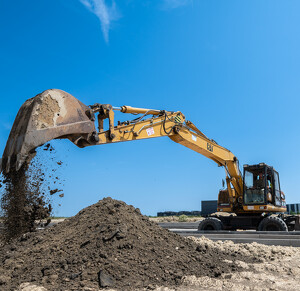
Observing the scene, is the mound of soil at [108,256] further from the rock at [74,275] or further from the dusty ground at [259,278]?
the dusty ground at [259,278]

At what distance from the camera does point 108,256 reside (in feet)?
17.1

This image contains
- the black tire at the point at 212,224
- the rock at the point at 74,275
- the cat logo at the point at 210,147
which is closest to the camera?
Result: the rock at the point at 74,275

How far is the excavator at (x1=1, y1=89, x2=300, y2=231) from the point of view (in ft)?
20.1

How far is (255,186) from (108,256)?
9.16 metres

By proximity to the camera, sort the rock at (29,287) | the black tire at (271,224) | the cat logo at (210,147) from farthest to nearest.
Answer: the cat logo at (210,147) < the black tire at (271,224) < the rock at (29,287)

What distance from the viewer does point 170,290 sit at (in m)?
4.68

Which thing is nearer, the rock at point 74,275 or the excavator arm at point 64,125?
the rock at point 74,275

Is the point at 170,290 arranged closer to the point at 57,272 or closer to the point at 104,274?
the point at 104,274

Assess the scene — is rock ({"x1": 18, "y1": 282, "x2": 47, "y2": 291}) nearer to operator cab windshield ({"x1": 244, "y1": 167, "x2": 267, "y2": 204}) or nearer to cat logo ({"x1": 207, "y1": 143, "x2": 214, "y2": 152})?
cat logo ({"x1": 207, "y1": 143, "x2": 214, "y2": 152})

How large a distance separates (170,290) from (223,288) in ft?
2.77

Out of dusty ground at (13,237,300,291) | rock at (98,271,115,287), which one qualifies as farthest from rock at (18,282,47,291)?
rock at (98,271,115,287)

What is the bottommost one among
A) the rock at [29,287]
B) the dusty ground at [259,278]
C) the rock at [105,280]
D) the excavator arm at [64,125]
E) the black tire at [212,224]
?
the dusty ground at [259,278]

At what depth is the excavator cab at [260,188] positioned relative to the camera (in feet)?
41.6

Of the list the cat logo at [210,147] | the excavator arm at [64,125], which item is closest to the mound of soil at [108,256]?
the excavator arm at [64,125]
